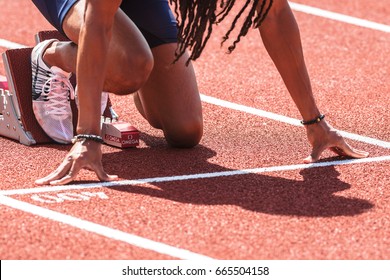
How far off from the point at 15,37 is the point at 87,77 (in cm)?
324

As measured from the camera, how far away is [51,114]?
5.66 metres

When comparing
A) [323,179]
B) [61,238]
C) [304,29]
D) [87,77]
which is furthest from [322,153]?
[304,29]

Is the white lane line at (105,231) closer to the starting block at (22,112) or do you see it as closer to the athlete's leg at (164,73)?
the starting block at (22,112)

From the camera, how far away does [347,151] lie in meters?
5.36

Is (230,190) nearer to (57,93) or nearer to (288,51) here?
(288,51)

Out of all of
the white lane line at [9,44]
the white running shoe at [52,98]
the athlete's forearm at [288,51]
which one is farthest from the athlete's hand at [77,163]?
the white lane line at [9,44]

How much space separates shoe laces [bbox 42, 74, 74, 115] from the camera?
567 cm

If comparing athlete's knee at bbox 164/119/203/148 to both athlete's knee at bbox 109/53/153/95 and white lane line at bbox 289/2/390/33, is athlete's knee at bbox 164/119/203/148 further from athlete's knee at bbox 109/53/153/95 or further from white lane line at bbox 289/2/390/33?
white lane line at bbox 289/2/390/33

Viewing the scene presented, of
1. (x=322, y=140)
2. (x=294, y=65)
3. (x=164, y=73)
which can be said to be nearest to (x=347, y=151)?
(x=322, y=140)

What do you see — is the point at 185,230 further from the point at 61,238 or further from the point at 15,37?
the point at 15,37

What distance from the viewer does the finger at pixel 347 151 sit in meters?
5.32

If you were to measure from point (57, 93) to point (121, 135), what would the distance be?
1.47ft

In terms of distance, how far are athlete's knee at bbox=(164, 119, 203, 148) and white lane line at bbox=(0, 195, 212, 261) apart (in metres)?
1.15

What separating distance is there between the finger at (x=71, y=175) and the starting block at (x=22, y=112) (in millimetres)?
751
